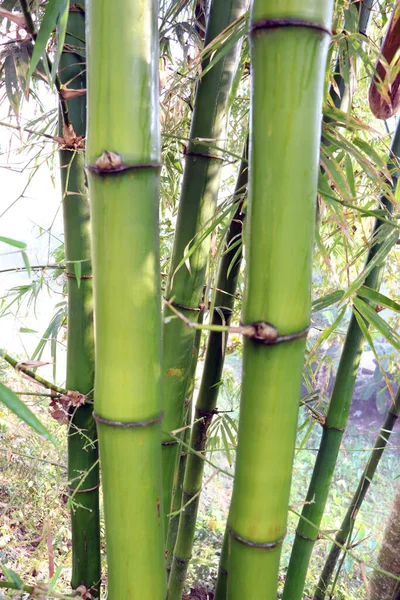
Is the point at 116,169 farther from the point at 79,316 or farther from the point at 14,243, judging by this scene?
the point at 79,316

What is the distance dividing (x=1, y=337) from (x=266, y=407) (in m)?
1.82

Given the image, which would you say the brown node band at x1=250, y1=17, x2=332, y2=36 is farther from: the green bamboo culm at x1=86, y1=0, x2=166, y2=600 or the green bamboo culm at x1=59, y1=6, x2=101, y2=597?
the green bamboo culm at x1=59, y1=6, x2=101, y2=597

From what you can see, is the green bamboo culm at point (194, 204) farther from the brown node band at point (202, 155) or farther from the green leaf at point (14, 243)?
the green leaf at point (14, 243)

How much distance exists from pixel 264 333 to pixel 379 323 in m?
0.27

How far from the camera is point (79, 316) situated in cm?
68

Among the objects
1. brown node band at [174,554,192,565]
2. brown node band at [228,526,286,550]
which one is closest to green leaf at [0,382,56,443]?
brown node band at [228,526,286,550]

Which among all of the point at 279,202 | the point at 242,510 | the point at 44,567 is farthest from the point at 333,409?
the point at 44,567

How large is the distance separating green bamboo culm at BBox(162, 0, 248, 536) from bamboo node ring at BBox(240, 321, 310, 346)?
0.24m

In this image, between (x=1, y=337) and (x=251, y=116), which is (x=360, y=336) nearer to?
(x=251, y=116)

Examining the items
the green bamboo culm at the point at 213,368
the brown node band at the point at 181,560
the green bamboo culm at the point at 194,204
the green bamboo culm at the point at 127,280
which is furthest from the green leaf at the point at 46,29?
the brown node band at the point at 181,560

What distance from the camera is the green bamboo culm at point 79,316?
2.10ft

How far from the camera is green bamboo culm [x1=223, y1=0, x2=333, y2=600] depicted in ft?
1.07

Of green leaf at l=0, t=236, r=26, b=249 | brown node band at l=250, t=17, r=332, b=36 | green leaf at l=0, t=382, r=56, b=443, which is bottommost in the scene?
green leaf at l=0, t=382, r=56, b=443

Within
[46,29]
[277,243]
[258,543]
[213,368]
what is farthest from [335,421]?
[46,29]
